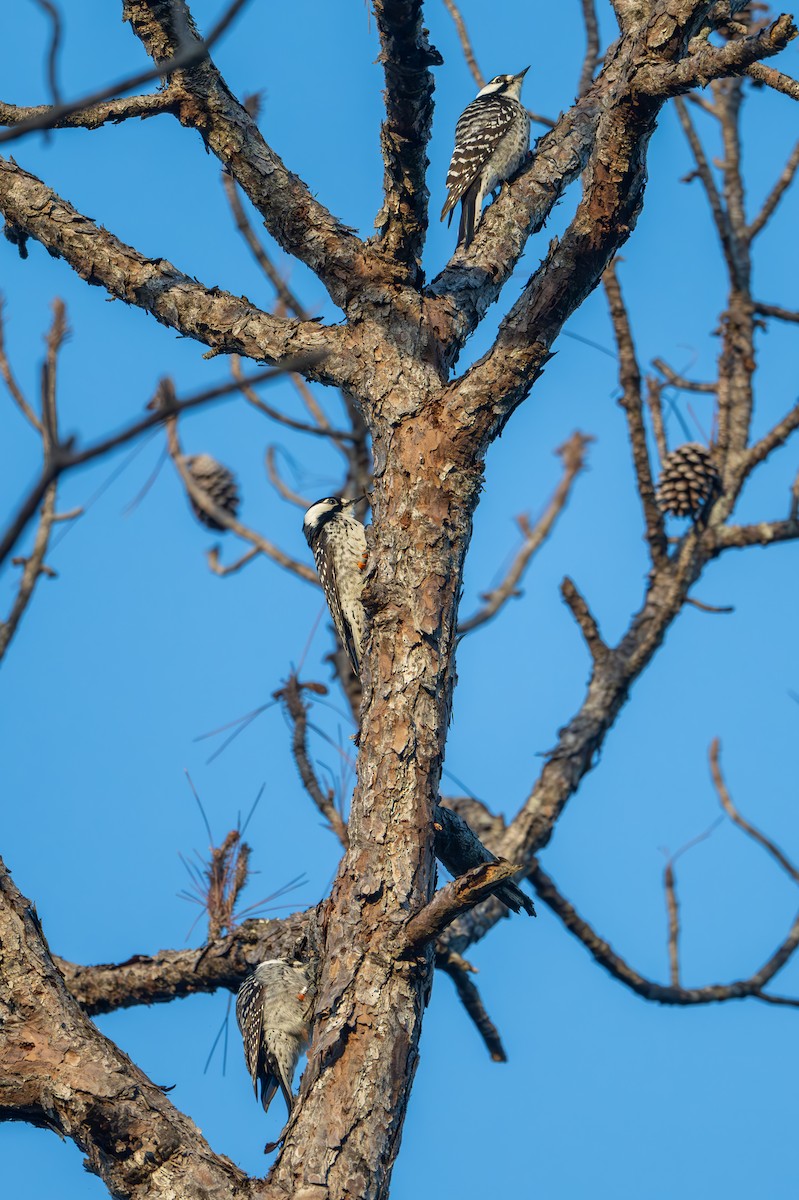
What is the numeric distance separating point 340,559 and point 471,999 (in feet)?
6.52

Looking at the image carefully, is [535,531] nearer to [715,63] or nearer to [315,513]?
[315,513]

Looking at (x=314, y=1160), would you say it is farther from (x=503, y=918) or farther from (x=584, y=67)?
(x=584, y=67)

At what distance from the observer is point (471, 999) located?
13.9 ft

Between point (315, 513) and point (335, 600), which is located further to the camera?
point (315, 513)

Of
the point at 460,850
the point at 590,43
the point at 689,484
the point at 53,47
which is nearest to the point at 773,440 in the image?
the point at 689,484

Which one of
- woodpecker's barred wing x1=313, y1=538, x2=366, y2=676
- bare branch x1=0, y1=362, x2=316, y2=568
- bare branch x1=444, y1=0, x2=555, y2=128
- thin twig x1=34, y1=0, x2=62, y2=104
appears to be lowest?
bare branch x1=0, y1=362, x2=316, y2=568

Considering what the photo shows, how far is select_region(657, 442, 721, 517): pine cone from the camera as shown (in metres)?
5.36

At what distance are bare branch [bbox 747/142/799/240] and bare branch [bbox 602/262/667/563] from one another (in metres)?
1.10


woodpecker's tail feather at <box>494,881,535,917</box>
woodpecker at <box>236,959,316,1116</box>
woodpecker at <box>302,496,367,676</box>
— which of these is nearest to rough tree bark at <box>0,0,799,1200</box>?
woodpecker at <box>236,959,316,1116</box>

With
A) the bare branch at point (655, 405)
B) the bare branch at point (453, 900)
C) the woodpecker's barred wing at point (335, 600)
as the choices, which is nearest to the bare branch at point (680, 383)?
the bare branch at point (655, 405)

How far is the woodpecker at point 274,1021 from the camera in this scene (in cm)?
362

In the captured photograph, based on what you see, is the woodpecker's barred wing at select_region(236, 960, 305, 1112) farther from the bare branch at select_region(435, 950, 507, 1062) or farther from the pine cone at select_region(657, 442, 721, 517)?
the pine cone at select_region(657, 442, 721, 517)

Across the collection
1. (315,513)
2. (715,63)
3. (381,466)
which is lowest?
(381,466)

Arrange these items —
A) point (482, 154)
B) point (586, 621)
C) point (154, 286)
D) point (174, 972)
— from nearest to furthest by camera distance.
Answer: point (154, 286) < point (174, 972) < point (586, 621) < point (482, 154)
